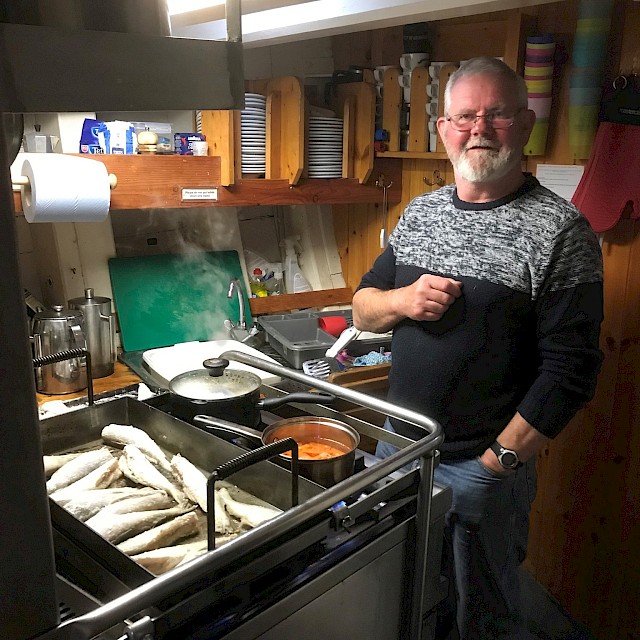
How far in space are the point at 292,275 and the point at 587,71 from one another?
1455 mm

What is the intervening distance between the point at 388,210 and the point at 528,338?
54.5 inches

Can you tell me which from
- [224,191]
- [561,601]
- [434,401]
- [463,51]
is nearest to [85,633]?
[434,401]

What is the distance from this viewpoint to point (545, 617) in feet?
7.25

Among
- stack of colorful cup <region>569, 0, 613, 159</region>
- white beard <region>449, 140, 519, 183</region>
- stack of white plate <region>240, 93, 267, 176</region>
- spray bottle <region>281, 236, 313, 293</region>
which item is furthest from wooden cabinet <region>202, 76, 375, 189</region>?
white beard <region>449, 140, 519, 183</region>

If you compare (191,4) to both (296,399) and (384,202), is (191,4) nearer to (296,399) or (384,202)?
(296,399)

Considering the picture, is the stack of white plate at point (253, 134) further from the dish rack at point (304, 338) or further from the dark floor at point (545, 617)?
the dark floor at point (545, 617)

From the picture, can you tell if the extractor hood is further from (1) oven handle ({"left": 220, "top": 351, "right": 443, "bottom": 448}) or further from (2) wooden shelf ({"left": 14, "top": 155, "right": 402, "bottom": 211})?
(2) wooden shelf ({"left": 14, "top": 155, "right": 402, "bottom": 211})

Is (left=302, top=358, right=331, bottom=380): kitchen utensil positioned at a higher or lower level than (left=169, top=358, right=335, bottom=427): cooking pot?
lower

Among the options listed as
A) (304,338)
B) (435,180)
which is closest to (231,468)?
(304,338)

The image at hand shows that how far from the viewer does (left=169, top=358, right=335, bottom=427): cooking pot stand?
1.17 m

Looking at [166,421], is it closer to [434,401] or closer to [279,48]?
[434,401]

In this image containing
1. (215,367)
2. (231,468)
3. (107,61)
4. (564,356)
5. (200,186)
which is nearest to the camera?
(107,61)

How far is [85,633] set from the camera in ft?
1.83

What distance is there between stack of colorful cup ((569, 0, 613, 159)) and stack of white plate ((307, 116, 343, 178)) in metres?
0.96
